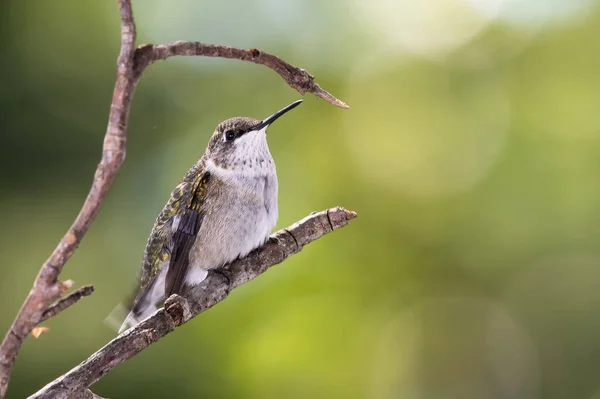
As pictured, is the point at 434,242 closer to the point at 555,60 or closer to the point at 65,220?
the point at 555,60

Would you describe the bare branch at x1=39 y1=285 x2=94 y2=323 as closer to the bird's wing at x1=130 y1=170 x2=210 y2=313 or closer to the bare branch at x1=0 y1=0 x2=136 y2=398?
the bare branch at x1=0 y1=0 x2=136 y2=398

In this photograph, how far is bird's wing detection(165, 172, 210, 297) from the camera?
4.89 feet

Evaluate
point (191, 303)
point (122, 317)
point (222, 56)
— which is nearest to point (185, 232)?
point (122, 317)

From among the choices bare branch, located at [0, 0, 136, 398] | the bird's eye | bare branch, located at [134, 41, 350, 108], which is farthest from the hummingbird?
bare branch, located at [0, 0, 136, 398]

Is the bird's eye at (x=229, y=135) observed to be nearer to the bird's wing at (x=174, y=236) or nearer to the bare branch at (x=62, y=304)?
the bird's wing at (x=174, y=236)

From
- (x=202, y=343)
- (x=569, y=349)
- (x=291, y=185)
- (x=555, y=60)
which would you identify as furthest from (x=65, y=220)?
(x=555, y=60)

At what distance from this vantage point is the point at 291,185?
3.48m

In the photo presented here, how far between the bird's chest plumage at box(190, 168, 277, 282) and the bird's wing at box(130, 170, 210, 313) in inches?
1.1

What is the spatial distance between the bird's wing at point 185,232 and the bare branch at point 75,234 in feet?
2.28

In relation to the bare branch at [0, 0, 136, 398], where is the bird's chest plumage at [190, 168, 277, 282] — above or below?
above

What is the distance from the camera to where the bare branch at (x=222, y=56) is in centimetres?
77

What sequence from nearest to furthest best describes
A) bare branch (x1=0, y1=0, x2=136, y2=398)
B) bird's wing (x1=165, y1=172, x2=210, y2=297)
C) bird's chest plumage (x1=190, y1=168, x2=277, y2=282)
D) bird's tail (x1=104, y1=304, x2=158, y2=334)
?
bare branch (x1=0, y1=0, x2=136, y2=398), bird's tail (x1=104, y1=304, x2=158, y2=334), bird's wing (x1=165, y1=172, x2=210, y2=297), bird's chest plumage (x1=190, y1=168, x2=277, y2=282)

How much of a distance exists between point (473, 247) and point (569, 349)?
0.74 metres

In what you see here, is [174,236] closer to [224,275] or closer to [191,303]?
[224,275]
